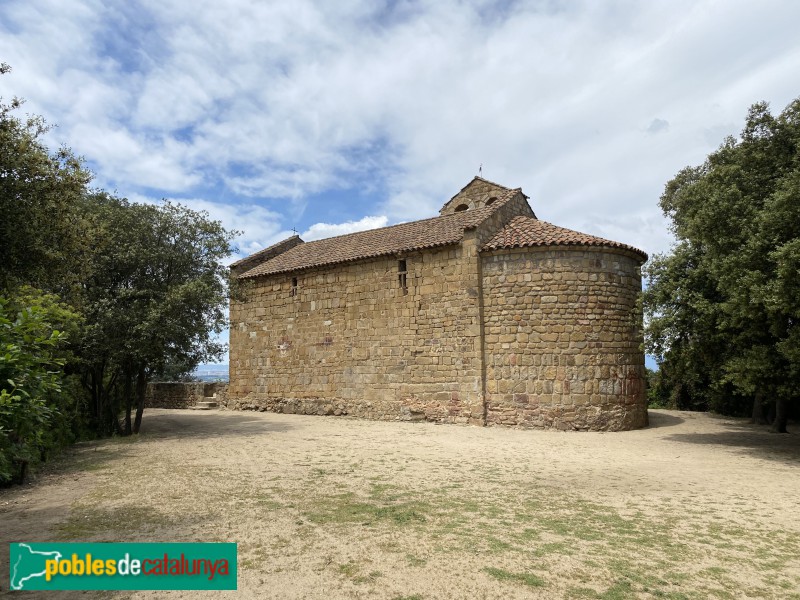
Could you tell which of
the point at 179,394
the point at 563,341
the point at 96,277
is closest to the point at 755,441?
the point at 563,341

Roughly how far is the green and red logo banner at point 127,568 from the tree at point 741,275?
10.9 meters

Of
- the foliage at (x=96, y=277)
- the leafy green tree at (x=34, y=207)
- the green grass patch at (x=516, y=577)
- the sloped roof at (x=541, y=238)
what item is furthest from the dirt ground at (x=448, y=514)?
the sloped roof at (x=541, y=238)

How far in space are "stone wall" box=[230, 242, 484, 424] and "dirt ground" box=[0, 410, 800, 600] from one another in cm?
436

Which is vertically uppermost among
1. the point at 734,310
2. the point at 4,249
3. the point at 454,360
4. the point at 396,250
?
the point at 396,250

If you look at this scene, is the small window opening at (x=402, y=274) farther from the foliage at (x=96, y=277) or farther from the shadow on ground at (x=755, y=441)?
the shadow on ground at (x=755, y=441)

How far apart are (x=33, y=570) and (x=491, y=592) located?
415 centimetres

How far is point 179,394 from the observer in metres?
28.3

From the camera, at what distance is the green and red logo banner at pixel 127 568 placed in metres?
4.68

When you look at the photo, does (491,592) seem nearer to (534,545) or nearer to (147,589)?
(534,545)

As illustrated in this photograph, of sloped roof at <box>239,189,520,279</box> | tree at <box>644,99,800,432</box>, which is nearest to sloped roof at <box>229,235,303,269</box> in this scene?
sloped roof at <box>239,189,520,279</box>

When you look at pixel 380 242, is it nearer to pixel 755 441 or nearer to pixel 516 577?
pixel 755 441

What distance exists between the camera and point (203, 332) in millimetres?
16656

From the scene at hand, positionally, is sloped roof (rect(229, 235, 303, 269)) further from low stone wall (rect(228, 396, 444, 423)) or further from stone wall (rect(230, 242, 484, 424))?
low stone wall (rect(228, 396, 444, 423))

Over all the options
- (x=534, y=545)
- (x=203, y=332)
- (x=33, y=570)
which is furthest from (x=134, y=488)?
(x=203, y=332)
